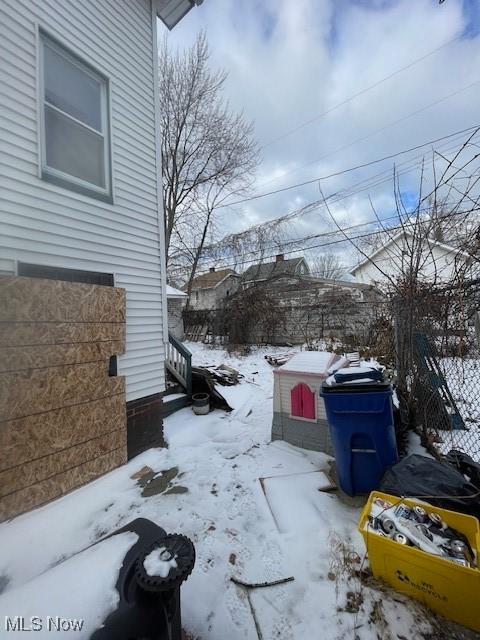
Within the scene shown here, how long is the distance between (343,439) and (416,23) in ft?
20.6

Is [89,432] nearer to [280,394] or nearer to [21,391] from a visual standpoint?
[21,391]

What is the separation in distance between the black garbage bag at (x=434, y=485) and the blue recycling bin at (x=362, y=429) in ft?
0.72

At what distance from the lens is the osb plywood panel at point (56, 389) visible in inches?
93.8

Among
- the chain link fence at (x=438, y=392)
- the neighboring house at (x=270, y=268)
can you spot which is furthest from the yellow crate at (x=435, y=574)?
the neighboring house at (x=270, y=268)

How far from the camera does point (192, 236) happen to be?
16.4 m

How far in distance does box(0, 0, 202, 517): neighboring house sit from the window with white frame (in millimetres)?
12

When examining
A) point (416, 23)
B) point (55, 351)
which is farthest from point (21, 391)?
point (416, 23)

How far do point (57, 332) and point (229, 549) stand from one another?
232cm

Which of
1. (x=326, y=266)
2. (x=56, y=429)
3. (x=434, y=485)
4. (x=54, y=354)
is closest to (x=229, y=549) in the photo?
(x=434, y=485)

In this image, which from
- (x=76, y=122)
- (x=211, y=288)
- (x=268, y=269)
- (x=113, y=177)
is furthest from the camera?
Result: (x=211, y=288)

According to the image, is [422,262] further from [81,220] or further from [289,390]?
[81,220]

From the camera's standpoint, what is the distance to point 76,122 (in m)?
3.15

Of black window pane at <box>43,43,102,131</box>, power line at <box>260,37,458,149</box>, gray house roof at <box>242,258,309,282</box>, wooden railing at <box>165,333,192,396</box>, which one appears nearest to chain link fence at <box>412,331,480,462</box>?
wooden railing at <box>165,333,192,396</box>

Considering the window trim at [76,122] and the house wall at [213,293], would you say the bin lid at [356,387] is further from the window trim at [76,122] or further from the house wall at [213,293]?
the house wall at [213,293]
